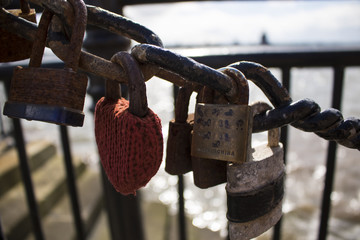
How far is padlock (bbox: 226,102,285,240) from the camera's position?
0.57 meters

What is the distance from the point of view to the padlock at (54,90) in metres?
0.45

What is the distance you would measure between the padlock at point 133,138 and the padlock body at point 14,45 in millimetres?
290

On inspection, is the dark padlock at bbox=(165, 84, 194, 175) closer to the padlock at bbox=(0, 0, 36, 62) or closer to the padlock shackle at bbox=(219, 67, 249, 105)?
the padlock shackle at bbox=(219, 67, 249, 105)

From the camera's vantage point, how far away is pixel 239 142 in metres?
0.51

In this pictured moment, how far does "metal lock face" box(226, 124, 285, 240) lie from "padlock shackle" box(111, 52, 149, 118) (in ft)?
0.64

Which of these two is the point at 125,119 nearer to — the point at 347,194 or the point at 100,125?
the point at 100,125

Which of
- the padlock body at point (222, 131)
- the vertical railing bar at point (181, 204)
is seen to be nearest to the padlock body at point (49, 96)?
the padlock body at point (222, 131)

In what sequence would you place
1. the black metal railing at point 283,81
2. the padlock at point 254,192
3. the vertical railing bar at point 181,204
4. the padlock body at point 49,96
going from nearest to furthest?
the padlock body at point 49,96 → the padlock at point 254,192 → the black metal railing at point 283,81 → the vertical railing bar at point 181,204

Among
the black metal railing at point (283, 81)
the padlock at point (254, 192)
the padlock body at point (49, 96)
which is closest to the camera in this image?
the padlock body at point (49, 96)

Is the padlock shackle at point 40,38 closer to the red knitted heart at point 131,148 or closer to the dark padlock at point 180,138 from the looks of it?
the red knitted heart at point 131,148

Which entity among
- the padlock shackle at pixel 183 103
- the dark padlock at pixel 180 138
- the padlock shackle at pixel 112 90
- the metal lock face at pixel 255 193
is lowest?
the metal lock face at pixel 255 193

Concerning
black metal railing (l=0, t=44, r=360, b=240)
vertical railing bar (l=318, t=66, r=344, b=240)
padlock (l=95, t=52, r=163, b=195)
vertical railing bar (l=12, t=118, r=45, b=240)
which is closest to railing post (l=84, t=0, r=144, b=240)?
black metal railing (l=0, t=44, r=360, b=240)

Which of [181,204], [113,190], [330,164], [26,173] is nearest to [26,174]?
[26,173]

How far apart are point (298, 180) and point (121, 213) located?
4479 millimetres
